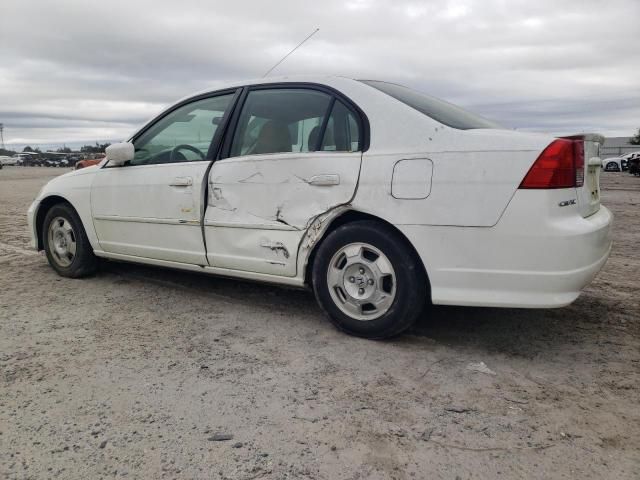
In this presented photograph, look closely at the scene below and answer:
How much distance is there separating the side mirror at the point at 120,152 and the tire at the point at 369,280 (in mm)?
1922

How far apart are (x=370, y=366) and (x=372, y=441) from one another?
722 mm

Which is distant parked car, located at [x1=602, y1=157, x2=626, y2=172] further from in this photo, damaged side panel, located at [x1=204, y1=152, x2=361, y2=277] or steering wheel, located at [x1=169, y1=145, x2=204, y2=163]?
damaged side panel, located at [x1=204, y1=152, x2=361, y2=277]

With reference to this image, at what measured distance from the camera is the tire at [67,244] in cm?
463

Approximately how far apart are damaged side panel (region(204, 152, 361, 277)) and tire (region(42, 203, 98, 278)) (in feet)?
5.19

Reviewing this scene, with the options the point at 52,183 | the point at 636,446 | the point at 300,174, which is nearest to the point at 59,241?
the point at 52,183

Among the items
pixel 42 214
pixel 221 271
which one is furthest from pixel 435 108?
pixel 42 214

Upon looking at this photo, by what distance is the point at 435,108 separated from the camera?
3.31 metres

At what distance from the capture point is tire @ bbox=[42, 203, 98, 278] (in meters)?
4.63

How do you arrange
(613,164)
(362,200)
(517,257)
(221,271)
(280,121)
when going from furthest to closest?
1. (613,164)
2. (221,271)
3. (280,121)
4. (362,200)
5. (517,257)

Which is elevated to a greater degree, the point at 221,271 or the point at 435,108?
the point at 435,108

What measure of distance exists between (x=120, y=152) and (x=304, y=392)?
2605 millimetres

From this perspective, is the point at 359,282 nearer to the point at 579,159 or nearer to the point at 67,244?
the point at 579,159

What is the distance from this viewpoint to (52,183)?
4.81m

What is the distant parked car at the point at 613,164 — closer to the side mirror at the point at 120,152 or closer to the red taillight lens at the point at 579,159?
the red taillight lens at the point at 579,159
